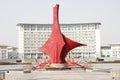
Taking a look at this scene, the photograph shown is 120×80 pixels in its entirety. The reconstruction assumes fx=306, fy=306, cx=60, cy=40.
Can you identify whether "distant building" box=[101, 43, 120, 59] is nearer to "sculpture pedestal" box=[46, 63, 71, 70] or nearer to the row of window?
the row of window

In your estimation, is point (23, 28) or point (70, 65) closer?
point (70, 65)

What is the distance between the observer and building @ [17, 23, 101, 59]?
339ft

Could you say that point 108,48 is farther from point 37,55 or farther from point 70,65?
point 70,65

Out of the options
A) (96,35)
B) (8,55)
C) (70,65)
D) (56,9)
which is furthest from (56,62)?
(8,55)

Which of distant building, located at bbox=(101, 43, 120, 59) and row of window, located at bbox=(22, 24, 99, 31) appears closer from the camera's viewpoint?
row of window, located at bbox=(22, 24, 99, 31)

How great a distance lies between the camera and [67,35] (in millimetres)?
104562

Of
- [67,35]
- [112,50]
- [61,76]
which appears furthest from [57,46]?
[112,50]

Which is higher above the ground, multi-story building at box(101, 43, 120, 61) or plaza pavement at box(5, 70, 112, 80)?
multi-story building at box(101, 43, 120, 61)

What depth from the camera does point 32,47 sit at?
104625 mm

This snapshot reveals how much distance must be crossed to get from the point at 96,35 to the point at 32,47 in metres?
22.1

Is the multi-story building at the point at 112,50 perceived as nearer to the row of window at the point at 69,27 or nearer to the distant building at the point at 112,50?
the distant building at the point at 112,50

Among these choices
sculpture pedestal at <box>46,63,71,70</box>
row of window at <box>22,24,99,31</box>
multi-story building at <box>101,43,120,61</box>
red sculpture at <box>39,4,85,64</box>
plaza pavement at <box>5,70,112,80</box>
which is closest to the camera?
plaza pavement at <box>5,70,112,80</box>

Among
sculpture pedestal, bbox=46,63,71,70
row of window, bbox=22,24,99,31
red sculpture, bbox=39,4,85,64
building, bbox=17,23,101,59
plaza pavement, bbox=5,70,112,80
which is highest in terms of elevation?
row of window, bbox=22,24,99,31

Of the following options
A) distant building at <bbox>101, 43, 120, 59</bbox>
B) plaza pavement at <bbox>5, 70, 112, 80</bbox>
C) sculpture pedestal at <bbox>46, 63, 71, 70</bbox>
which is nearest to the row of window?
distant building at <bbox>101, 43, 120, 59</bbox>
